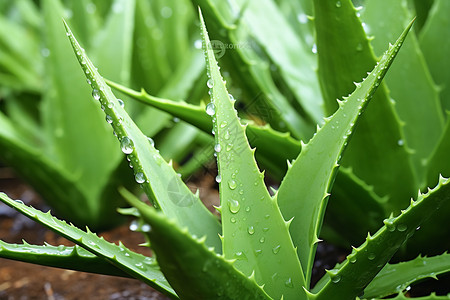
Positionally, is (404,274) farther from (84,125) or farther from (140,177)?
(84,125)

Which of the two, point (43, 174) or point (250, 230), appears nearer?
point (250, 230)

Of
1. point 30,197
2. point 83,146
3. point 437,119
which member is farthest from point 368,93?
point 30,197

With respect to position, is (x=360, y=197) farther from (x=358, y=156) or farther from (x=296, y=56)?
(x=296, y=56)

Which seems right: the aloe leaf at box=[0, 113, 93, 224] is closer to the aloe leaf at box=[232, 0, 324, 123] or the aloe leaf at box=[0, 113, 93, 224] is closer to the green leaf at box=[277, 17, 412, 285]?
the aloe leaf at box=[232, 0, 324, 123]

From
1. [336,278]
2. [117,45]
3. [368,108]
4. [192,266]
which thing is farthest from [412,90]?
[117,45]

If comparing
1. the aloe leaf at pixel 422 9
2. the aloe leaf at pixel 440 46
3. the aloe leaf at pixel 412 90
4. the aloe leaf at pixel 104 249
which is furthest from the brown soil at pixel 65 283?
the aloe leaf at pixel 422 9

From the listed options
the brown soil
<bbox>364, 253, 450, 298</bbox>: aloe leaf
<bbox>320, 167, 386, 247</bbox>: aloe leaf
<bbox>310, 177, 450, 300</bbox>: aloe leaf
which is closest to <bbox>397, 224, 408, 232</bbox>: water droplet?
<bbox>310, 177, 450, 300</bbox>: aloe leaf
